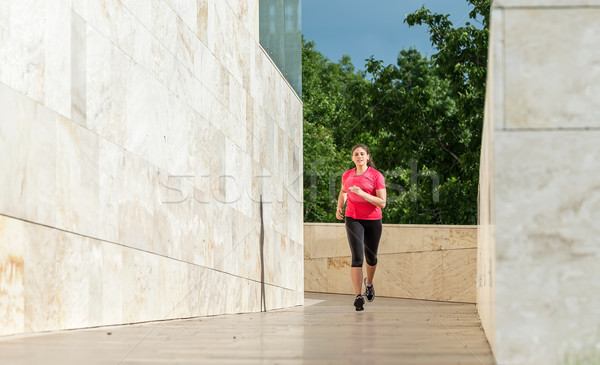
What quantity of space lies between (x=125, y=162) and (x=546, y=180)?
15.1 ft

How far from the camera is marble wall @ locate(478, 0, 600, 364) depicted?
104 inches

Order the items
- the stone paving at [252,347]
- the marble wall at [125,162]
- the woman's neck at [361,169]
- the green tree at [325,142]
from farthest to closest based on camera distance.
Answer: the green tree at [325,142], the woman's neck at [361,169], the marble wall at [125,162], the stone paving at [252,347]

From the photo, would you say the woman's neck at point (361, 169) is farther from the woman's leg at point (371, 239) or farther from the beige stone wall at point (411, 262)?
the beige stone wall at point (411, 262)

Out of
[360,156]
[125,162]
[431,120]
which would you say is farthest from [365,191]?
[431,120]

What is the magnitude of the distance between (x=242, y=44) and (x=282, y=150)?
367 centimetres

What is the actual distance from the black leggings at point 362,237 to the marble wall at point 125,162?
5.42 ft

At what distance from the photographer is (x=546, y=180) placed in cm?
271

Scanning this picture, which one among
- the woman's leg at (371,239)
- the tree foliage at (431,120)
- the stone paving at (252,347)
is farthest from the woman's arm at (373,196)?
the tree foliage at (431,120)

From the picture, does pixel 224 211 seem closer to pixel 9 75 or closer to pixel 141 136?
pixel 141 136

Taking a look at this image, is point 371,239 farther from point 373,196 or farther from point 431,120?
point 431,120

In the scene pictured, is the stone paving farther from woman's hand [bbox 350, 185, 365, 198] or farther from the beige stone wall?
the beige stone wall

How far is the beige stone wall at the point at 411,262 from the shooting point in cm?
1875

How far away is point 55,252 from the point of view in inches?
209

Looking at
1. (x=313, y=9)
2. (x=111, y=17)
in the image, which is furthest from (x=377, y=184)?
(x=313, y=9)
